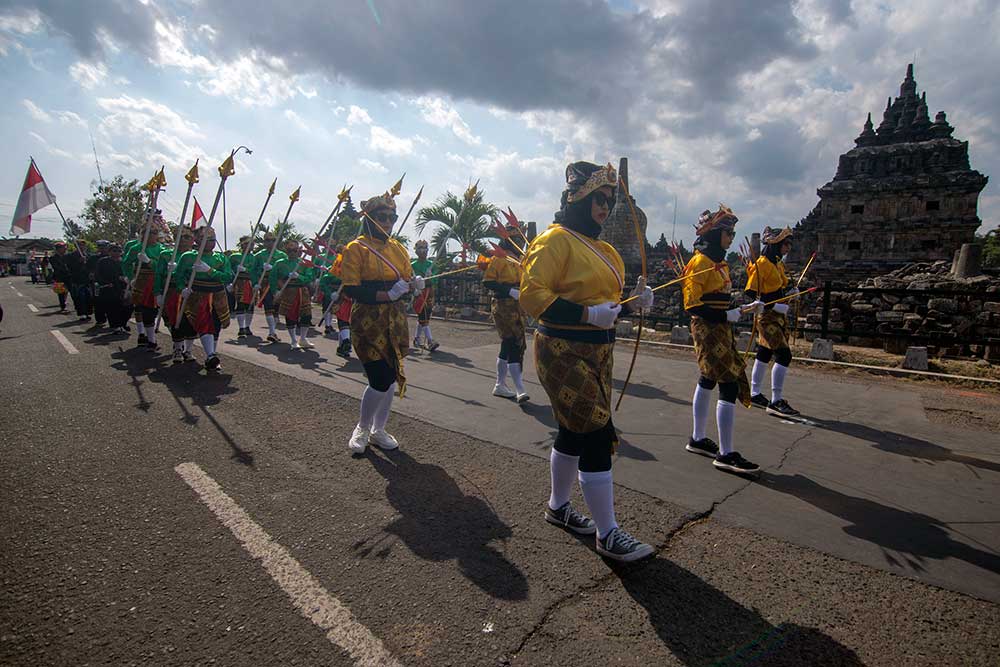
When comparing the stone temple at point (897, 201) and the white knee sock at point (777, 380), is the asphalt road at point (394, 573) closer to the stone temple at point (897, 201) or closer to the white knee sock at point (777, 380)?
the white knee sock at point (777, 380)

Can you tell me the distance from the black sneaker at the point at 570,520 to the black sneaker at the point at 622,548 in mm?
221

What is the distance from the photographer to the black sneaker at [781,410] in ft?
19.6

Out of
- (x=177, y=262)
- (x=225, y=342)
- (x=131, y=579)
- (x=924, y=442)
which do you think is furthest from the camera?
(x=225, y=342)

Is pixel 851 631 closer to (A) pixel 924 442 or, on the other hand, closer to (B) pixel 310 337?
(A) pixel 924 442

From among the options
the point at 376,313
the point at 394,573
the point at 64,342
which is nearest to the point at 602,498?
the point at 394,573

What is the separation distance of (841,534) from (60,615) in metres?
4.16

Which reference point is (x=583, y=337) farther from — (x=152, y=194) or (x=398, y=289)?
(x=152, y=194)

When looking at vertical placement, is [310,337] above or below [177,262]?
below

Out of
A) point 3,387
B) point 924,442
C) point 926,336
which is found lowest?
point 3,387

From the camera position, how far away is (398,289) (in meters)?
4.47

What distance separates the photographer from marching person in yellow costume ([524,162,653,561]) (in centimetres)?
281

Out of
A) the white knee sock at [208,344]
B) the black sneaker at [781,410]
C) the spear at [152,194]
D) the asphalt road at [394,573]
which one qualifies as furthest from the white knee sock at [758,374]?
the spear at [152,194]

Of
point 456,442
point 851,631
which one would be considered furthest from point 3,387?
point 851,631

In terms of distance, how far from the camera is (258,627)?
7.25 ft
